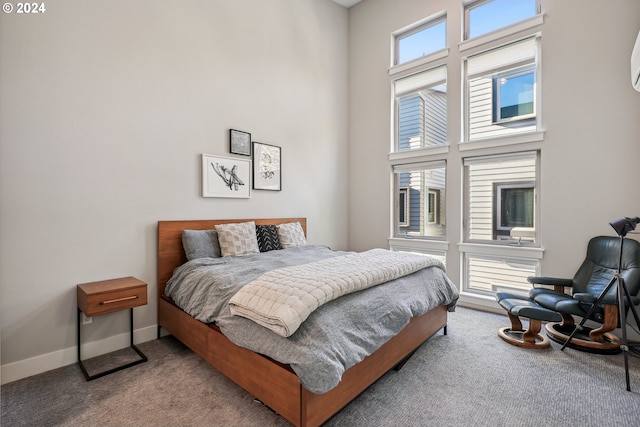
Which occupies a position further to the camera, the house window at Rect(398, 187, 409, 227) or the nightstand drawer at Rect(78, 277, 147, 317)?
the house window at Rect(398, 187, 409, 227)

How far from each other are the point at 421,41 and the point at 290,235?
333cm

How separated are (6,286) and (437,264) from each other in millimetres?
3408

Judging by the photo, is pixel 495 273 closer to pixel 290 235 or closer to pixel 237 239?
pixel 290 235

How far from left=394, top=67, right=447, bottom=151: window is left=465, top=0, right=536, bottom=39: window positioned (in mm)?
574

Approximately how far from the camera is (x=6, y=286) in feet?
7.01

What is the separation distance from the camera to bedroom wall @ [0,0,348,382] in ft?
7.18

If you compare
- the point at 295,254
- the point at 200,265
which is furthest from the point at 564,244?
the point at 200,265

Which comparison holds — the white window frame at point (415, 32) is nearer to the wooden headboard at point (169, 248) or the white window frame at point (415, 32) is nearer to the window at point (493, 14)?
the window at point (493, 14)

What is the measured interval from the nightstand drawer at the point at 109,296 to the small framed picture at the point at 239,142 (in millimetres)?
1723

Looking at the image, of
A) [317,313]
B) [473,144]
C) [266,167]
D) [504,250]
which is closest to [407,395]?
[317,313]

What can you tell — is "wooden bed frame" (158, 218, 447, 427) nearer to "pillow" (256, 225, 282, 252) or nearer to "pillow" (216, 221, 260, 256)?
"pillow" (216, 221, 260, 256)

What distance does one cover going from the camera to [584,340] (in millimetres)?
2623

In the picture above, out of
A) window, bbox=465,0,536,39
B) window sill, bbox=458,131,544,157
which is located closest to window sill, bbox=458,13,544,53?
window, bbox=465,0,536,39

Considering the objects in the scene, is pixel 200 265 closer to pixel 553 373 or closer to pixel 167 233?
pixel 167 233
